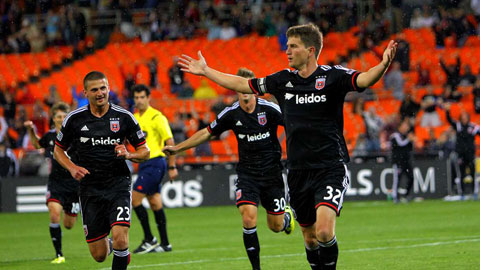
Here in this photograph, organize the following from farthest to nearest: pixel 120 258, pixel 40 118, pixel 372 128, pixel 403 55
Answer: pixel 403 55 < pixel 40 118 < pixel 372 128 < pixel 120 258

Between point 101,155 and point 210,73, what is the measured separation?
2036mm

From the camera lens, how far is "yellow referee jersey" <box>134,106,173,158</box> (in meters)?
14.2

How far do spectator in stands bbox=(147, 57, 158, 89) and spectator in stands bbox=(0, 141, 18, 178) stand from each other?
23.6ft

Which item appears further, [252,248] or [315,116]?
[252,248]

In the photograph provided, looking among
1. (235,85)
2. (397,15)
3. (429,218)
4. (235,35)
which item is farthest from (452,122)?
(235,85)

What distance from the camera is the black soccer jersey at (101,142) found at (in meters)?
9.71

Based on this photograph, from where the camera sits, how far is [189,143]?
995 cm

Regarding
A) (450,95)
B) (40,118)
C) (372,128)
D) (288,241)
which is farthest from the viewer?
(40,118)

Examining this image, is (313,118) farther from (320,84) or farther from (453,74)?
(453,74)

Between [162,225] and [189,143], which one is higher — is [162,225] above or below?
below

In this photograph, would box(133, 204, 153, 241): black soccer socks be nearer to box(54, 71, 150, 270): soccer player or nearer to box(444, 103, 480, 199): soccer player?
box(54, 71, 150, 270): soccer player

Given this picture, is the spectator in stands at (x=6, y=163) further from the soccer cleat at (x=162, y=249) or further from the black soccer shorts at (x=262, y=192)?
the black soccer shorts at (x=262, y=192)

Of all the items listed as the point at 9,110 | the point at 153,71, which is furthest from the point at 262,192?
the point at 153,71

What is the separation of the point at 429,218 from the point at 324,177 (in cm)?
1076
